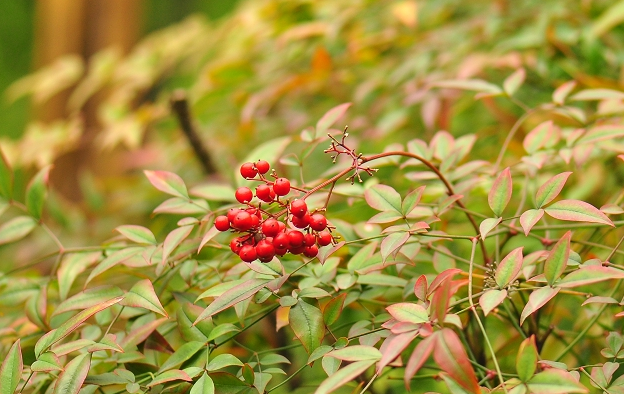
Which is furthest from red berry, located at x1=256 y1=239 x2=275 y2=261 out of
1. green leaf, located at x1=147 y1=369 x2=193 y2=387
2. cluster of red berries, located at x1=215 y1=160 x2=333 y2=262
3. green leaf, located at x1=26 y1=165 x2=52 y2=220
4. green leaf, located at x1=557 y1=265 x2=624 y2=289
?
green leaf, located at x1=26 y1=165 x2=52 y2=220

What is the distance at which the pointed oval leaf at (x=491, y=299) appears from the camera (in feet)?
1.26

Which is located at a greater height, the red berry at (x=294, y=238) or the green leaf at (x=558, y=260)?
the red berry at (x=294, y=238)

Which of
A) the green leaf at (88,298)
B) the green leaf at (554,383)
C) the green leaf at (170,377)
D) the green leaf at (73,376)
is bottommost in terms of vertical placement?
the green leaf at (554,383)

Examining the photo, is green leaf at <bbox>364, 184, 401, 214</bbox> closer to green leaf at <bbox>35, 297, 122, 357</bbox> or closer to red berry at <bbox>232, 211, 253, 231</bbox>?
red berry at <bbox>232, 211, 253, 231</bbox>

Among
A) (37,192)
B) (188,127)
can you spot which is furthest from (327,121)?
(188,127)

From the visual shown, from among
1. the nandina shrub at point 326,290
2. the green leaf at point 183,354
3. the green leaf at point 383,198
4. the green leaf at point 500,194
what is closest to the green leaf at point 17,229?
the nandina shrub at point 326,290

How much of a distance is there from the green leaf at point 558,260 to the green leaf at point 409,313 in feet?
0.31

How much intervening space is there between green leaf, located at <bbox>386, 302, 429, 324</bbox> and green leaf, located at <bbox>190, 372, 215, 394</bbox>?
143 mm

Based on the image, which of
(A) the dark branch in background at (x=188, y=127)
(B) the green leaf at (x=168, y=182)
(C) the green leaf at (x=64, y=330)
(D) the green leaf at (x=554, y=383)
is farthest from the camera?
(A) the dark branch in background at (x=188, y=127)

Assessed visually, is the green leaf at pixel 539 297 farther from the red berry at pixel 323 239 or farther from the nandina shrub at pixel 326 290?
the red berry at pixel 323 239

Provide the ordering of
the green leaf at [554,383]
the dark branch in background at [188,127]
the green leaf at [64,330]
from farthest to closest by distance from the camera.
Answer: the dark branch in background at [188,127]
the green leaf at [64,330]
the green leaf at [554,383]

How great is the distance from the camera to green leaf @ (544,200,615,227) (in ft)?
1.46

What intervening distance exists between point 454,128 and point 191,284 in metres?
0.84

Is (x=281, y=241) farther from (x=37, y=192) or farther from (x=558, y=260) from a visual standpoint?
(x=37, y=192)
